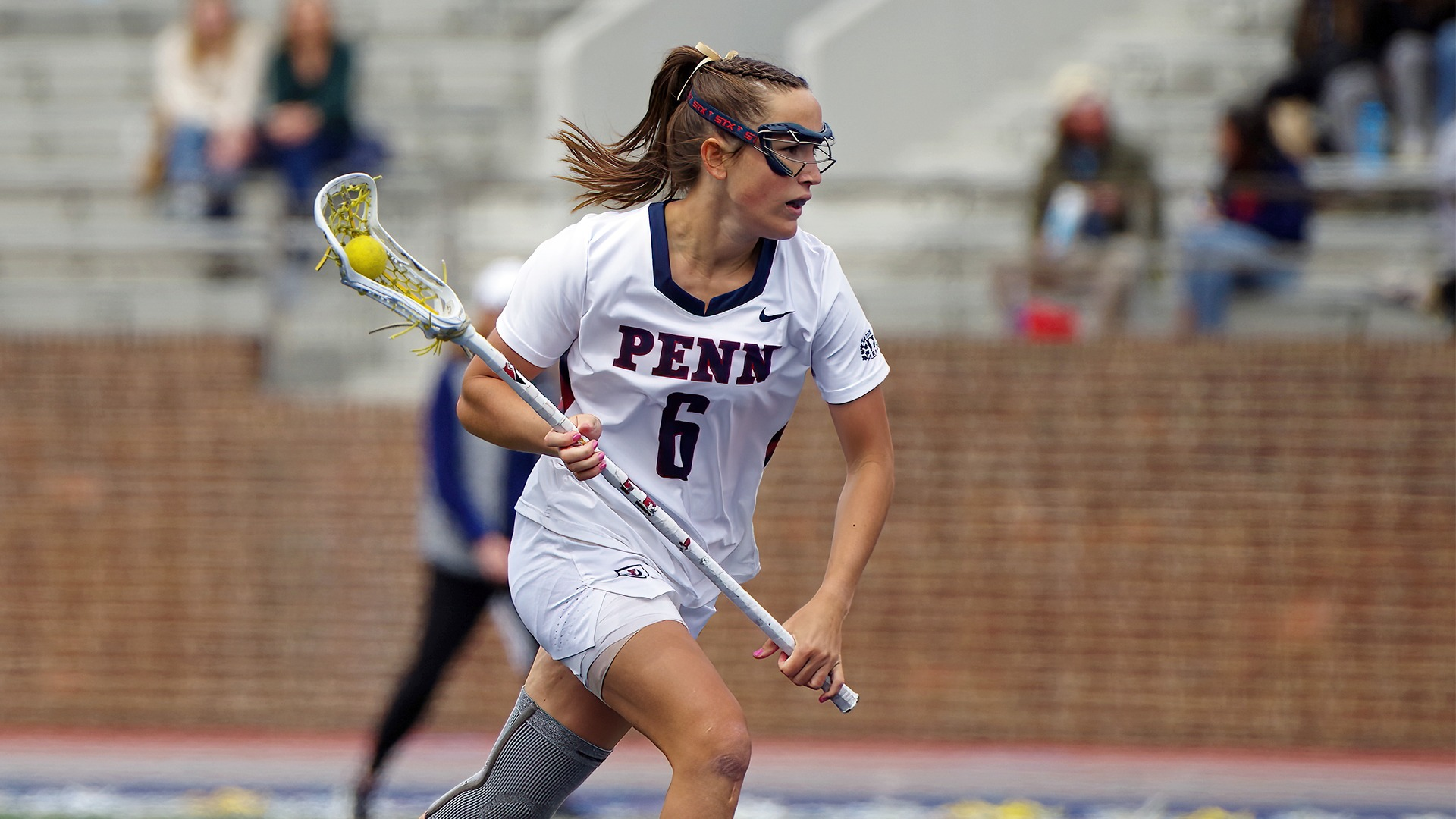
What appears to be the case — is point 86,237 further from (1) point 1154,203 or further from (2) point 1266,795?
(2) point 1266,795

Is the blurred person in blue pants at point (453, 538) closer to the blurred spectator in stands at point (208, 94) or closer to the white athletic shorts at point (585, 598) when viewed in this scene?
the white athletic shorts at point (585, 598)

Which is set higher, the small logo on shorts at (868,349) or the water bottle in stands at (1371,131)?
the water bottle in stands at (1371,131)

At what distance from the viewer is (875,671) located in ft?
29.5

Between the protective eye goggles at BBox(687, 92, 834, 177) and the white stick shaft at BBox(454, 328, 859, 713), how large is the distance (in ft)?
2.41

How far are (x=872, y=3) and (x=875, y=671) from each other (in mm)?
5039

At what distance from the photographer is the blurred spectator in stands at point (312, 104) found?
398 inches

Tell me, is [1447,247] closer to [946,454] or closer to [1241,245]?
[1241,245]

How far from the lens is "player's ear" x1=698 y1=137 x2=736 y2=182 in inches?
158

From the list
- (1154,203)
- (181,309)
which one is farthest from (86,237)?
(1154,203)

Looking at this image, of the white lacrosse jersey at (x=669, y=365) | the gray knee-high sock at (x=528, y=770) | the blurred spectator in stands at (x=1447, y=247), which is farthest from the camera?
the blurred spectator in stands at (x=1447, y=247)

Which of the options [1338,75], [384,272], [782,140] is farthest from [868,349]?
[1338,75]

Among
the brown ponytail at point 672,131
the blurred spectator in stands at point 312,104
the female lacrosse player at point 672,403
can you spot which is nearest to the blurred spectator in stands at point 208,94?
the blurred spectator in stands at point 312,104

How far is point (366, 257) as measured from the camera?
3.97 m

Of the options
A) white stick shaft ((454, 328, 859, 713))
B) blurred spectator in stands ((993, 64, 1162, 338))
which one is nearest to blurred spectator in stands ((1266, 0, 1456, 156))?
blurred spectator in stands ((993, 64, 1162, 338))
